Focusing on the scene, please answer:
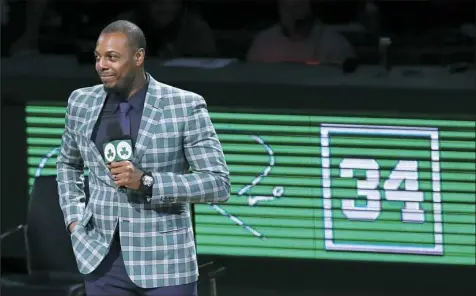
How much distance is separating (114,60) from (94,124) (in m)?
0.24

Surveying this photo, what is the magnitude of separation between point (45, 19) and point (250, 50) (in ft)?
4.10

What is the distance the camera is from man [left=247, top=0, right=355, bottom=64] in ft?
21.4

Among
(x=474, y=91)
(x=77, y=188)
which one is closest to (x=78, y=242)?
(x=77, y=188)

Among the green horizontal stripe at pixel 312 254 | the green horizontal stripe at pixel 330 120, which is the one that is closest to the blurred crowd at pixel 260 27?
the green horizontal stripe at pixel 330 120

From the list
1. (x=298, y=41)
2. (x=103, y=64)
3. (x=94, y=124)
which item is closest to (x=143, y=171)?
(x=94, y=124)

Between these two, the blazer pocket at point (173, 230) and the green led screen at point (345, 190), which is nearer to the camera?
the blazer pocket at point (173, 230)

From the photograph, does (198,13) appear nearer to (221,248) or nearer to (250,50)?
Result: (250,50)

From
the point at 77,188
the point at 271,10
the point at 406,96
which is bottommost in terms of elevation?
the point at 77,188

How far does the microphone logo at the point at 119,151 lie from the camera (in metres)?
3.98

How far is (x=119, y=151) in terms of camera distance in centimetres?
399

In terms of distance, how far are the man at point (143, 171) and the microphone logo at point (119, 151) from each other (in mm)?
94

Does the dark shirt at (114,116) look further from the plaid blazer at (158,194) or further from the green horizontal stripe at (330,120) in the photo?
the green horizontal stripe at (330,120)

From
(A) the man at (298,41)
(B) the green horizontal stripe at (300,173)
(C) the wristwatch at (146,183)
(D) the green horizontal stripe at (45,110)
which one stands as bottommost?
(B) the green horizontal stripe at (300,173)

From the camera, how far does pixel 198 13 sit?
6.78m
